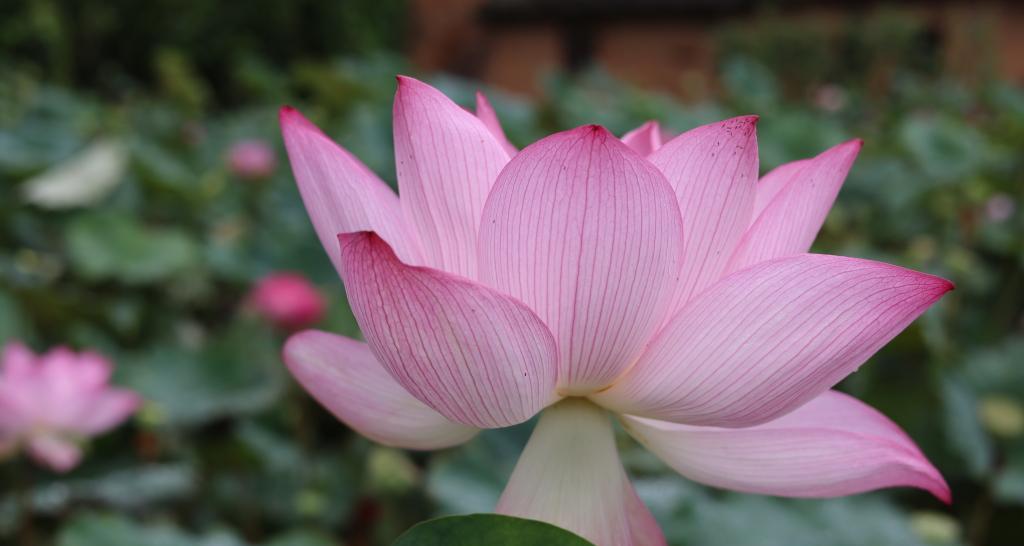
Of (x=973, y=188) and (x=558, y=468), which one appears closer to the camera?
(x=558, y=468)

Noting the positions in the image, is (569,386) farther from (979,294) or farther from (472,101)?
(472,101)

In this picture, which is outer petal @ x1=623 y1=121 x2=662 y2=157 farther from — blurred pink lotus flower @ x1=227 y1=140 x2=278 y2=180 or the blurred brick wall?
the blurred brick wall

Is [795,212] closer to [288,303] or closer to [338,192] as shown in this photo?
[338,192]

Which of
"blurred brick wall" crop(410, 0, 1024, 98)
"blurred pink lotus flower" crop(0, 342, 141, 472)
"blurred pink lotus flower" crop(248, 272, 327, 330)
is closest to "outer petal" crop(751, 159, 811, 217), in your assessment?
"blurred pink lotus flower" crop(0, 342, 141, 472)

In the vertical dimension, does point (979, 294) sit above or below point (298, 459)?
above

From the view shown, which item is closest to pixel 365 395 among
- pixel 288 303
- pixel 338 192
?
pixel 338 192

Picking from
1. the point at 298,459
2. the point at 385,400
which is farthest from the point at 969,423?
the point at 385,400

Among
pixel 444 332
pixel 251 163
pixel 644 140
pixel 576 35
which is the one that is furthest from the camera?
pixel 576 35
